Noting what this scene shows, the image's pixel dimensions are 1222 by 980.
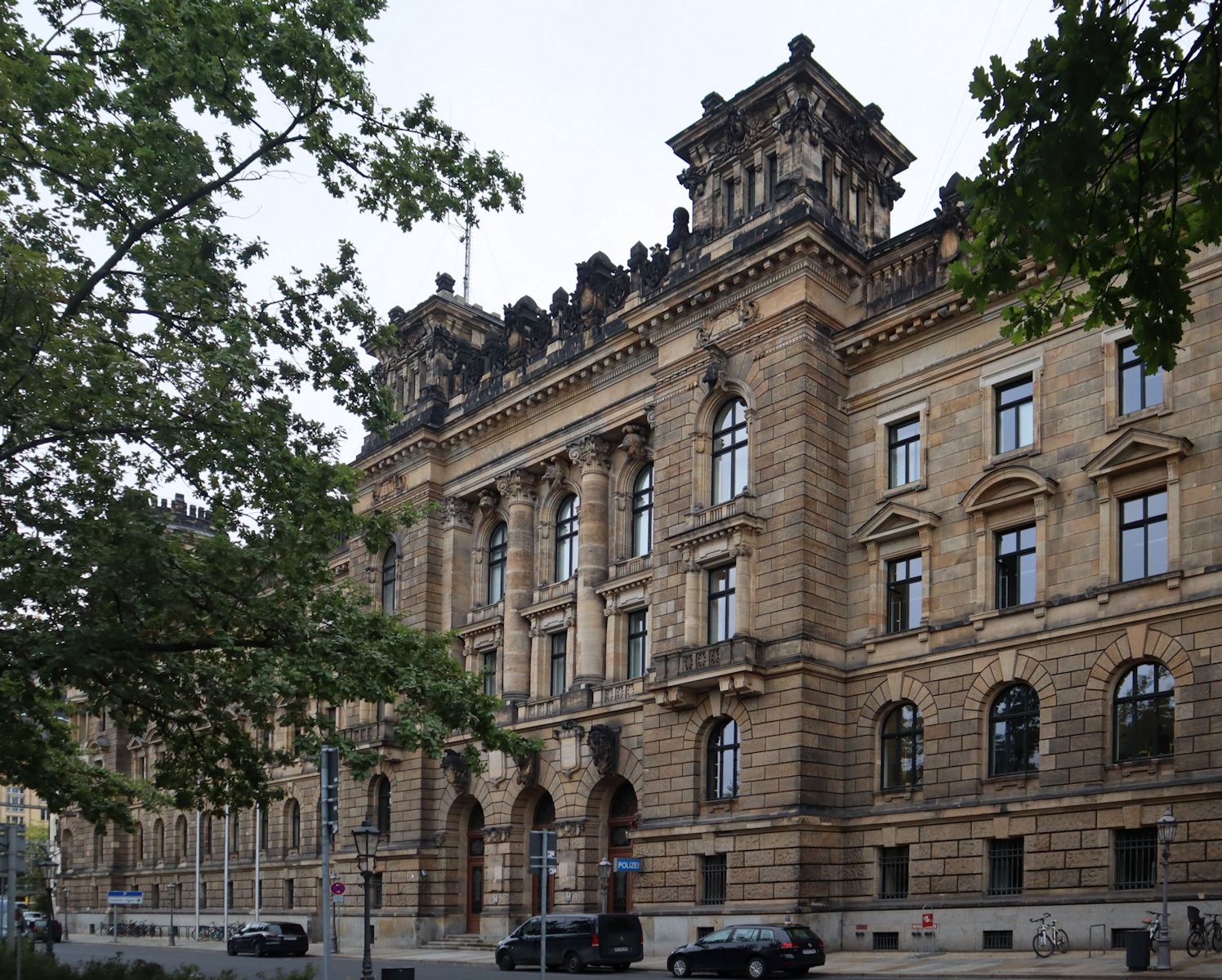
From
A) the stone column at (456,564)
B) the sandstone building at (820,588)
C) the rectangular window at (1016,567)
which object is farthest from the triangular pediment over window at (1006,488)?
the stone column at (456,564)

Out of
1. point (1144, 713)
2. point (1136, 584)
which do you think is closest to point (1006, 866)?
point (1144, 713)

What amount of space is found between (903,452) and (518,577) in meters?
17.1

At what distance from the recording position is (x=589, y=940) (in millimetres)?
35531

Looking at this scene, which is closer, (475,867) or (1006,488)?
(1006,488)

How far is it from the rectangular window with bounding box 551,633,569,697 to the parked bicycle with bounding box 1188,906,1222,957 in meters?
24.3

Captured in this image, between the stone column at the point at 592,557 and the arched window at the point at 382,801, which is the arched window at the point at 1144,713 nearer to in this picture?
the stone column at the point at 592,557

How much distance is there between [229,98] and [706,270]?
22.0m

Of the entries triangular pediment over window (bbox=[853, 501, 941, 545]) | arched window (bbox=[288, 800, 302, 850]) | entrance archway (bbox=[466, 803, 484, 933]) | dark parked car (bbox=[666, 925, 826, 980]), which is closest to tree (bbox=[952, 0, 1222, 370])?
dark parked car (bbox=[666, 925, 826, 980])

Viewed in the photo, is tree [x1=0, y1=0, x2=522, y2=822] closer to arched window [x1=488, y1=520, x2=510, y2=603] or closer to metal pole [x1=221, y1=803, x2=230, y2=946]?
arched window [x1=488, y1=520, x2=510, y2=603]

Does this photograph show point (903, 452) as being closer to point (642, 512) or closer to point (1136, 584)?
point (1136, 584)

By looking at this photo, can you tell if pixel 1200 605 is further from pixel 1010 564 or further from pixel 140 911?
pixel 140 911

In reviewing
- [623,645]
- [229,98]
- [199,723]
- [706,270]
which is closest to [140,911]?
[623,645]

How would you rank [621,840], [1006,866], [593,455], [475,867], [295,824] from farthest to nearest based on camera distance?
1. [295,824]
2. [475,867]
3. [593,455]
4. [621,840]
5. [1006,866]

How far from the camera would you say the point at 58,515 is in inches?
779
